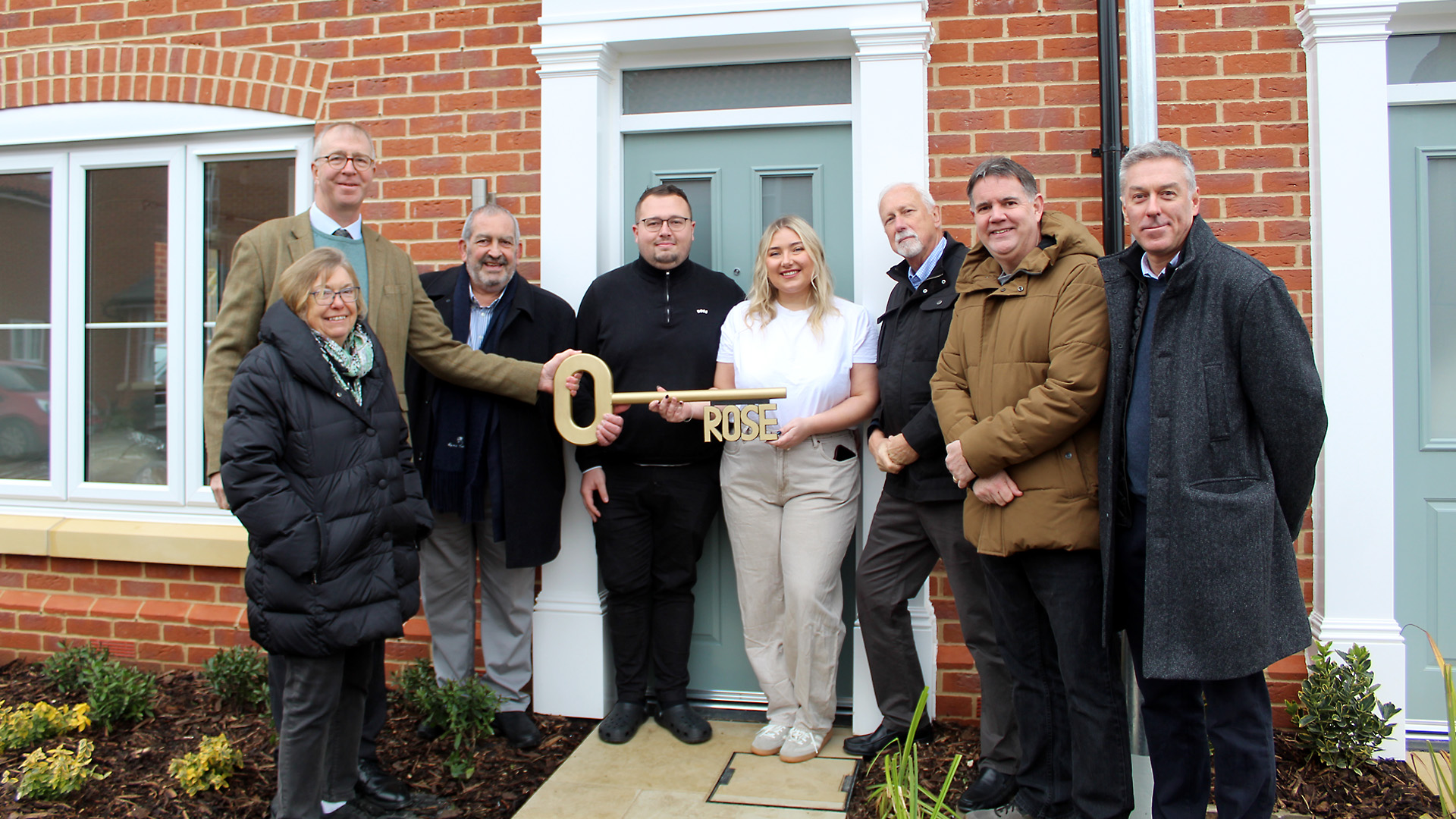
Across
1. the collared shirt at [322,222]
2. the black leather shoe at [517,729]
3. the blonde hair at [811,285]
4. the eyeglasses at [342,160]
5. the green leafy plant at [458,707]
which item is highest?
the eyeglasses at [342,160]

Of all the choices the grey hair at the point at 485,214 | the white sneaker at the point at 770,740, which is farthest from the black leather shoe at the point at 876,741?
the grey hair at the point at 485,214

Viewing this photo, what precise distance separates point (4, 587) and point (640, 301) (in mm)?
3502

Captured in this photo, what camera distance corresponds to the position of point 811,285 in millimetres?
3275

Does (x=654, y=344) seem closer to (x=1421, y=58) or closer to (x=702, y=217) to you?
(x=702, y=217)

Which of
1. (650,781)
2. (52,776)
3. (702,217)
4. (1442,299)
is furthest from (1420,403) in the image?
(52,776)

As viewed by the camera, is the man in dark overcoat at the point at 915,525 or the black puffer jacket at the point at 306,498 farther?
the man in dark overcoat at the point at 915,525

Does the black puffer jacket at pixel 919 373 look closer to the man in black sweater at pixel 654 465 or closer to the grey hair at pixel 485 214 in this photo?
the man in black sweater at pixel 654 465

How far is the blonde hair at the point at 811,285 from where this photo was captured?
10.6 feet

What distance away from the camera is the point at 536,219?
379 centimetres

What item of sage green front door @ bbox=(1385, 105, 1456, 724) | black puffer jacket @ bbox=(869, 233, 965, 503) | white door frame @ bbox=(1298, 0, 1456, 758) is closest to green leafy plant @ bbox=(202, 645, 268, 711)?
black puffer jacket @ bbox=(869, 233, 965, 503)

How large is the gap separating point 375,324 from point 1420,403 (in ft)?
11.9

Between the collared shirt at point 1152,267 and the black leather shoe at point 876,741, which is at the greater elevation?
the collared shirt at point 1152,267

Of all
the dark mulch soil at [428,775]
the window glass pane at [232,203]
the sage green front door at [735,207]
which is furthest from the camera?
the window glass pane at [232,203]

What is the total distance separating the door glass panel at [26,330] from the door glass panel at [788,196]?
3.50 m
